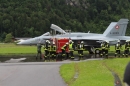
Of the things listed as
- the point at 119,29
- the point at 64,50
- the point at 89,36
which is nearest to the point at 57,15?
the point at 119,29

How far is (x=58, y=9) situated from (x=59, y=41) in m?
80.8

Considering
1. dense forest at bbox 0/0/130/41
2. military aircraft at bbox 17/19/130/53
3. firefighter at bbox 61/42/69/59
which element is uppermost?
dense forest at bbox 0/0/130/41

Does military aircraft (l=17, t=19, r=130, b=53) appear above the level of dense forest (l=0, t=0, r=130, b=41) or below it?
below

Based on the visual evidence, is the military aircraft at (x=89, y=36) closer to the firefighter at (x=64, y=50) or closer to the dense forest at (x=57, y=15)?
the firefighter at (x=64, y=50)

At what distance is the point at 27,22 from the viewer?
80.0 m

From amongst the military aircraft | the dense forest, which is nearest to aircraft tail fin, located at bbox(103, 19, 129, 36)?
the military aircraft

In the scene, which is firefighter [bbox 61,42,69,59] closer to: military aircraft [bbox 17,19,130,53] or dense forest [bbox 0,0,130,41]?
military aircraft [bbox 17,19,130,53]

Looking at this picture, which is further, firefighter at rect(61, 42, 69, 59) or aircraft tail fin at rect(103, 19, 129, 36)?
aircraft tail fin at rect(103, 19, 129, 36)

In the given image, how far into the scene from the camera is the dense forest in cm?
7675

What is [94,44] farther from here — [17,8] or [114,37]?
[17,8]

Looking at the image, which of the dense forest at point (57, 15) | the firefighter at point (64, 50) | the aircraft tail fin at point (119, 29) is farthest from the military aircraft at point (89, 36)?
the dense forest at point (57, 15)

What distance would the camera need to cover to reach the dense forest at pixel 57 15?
76.8 meters

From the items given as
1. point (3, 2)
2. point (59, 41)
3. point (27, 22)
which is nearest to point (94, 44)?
point (59, 41)

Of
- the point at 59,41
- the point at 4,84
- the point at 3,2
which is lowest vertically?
the point at 4,84
